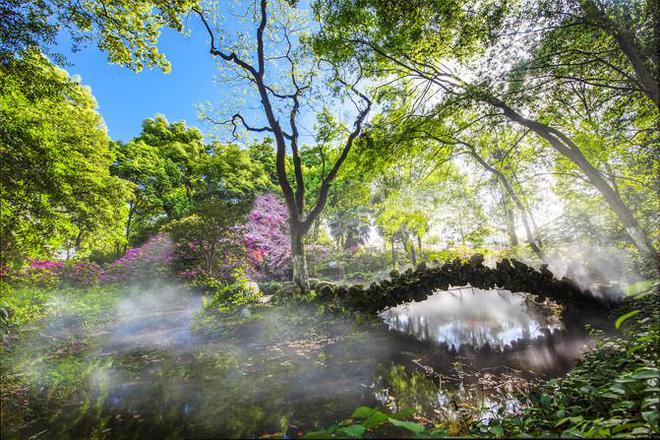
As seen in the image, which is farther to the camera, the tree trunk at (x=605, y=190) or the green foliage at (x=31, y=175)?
the tree trunk at (x=605, y=190)

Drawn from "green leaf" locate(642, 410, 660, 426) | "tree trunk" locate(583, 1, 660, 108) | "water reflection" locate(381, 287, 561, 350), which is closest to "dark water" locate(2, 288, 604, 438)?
"water reflection" locate(381, 287, 561, 350)

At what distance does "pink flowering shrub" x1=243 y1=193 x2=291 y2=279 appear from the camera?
45.4 ft

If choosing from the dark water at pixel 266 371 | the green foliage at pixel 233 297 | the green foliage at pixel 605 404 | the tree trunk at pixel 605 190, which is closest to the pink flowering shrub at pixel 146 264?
the dark water at pixel 266 371

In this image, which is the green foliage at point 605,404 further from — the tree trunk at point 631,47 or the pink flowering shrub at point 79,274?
the pink flowering shrub at point 79,274

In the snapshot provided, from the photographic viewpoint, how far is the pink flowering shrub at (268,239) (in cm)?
1384

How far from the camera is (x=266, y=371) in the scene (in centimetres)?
474

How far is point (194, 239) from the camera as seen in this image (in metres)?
12.5

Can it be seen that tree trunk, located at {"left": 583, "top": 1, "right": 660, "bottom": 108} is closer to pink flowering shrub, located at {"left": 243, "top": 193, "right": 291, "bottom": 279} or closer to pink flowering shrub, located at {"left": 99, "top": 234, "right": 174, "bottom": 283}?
pink flowering shrub, located at {"left": 243, "top": 193, "right": 291, "bottom": 279}

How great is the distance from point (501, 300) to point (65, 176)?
51.8ft

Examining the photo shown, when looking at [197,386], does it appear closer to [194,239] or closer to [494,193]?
[194,239]

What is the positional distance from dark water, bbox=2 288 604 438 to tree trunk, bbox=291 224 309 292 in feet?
2.85

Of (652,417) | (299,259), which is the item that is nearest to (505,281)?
(299,259)

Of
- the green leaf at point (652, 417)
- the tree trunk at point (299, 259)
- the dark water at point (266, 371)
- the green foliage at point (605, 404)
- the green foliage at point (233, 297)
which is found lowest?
the dark water at point (266, 371)

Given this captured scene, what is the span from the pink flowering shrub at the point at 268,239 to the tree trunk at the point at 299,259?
512 centimetres
